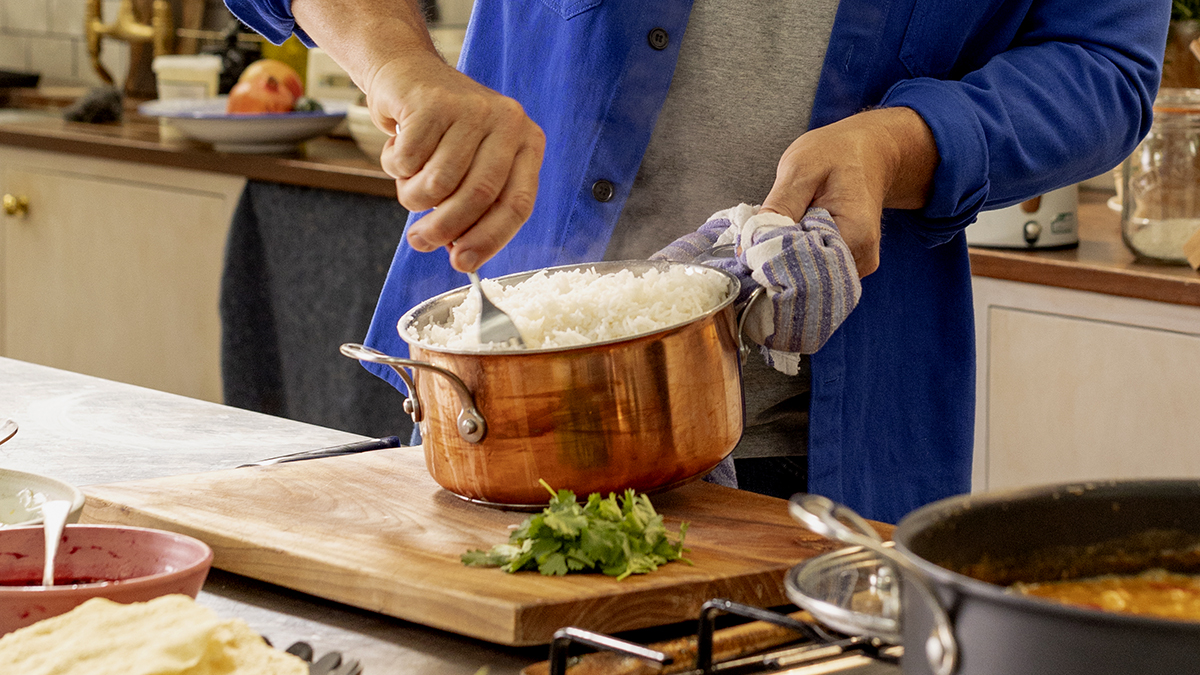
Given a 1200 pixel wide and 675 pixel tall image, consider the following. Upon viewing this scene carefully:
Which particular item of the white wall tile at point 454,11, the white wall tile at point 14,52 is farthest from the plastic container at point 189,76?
the white wall tile at point 14,52

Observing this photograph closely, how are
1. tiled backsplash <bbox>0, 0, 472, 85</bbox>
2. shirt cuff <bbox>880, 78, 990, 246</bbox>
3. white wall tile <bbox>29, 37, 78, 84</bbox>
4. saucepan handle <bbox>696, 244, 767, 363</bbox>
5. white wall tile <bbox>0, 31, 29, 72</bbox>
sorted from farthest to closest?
white wall tile <bbox>0, 31, 29, 72</bbox> → white wall tile <bbox>29, 37, 78, 84</bbox> → tiled backsplash <bbox>0, 0, 472, 85</bbox> → shirt cuff <bbox>880, 78, 990, 246</bbox> → saucepan handle <bbox>696, 244, 767, 363</bbox>

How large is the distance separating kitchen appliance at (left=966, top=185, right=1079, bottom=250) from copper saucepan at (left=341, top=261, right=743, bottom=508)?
1.08 metres

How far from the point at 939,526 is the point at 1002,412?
1464 millimetres

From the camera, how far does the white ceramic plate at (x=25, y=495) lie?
858 millimetres

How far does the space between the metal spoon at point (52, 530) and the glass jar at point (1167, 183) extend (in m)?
1.50

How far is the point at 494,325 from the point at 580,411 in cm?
10

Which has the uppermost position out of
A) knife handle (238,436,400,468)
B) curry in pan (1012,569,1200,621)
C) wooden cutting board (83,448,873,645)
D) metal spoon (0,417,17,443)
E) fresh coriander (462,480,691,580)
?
curry in pan (1012,569,1200,621)

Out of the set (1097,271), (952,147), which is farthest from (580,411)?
(1097,271)

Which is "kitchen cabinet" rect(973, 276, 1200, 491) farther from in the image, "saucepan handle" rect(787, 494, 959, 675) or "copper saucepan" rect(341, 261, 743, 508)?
"saucepan handle" rect(787, 494, 959, 675)

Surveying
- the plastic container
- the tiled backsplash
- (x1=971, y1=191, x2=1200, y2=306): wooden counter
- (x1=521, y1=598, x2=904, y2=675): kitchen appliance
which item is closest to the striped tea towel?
(x1=521, y1=598, x2=904, y2=675): kitchen appliance

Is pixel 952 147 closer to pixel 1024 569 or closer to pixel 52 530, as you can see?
pixel 1024 569

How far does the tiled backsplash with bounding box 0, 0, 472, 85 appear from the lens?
4031 mm

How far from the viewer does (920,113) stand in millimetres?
Result: 1077

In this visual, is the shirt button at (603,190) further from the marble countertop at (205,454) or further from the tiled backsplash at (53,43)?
the tiled backsplash at (53,43)
